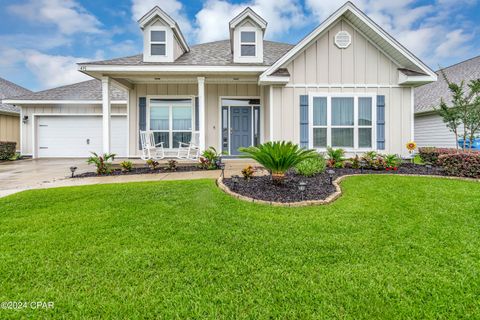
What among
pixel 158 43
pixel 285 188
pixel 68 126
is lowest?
pixel 285 188

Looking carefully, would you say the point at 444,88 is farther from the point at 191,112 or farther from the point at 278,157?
the point at 278,157

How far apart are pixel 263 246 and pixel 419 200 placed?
3.10 meters

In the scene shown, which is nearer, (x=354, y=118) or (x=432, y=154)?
(x=432, y=154)

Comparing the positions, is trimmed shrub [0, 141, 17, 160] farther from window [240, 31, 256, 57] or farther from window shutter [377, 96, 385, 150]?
window shutter [377, 96, 385, 150]

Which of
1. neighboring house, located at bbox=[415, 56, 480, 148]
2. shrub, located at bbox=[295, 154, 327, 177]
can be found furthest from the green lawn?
neighboring house, located at bbox=[415, 56, 480, 148]

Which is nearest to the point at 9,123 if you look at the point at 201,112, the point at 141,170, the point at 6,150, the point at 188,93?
the point at 6,150

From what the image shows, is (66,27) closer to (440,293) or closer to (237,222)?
(237,222)

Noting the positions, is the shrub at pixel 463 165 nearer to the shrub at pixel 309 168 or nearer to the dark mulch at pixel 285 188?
the dark mulch at pixel 285 188

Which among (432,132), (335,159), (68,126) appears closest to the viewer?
(335,159)

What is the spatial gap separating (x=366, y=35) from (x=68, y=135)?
1374cm

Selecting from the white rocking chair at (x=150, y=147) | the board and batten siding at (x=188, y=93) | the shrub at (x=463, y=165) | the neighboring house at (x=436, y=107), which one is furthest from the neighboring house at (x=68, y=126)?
the neighboring house at (x=436, y=107)

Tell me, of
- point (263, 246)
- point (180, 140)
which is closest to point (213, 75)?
point (180, 140)

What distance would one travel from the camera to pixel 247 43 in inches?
375

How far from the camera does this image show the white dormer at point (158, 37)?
A: 936 centimetres
